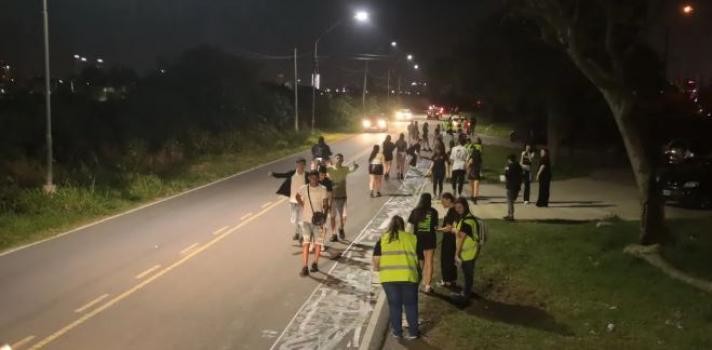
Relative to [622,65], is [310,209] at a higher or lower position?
lower

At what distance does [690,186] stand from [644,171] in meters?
6.64

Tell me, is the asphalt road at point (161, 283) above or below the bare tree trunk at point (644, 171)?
below

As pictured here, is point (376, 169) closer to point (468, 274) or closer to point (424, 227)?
point (424, 227)

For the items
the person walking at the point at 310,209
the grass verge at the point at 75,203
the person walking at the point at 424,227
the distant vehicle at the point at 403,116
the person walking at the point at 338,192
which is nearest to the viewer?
the person walking at the point at 424,227

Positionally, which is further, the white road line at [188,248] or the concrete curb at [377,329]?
the white road line at [188,248]

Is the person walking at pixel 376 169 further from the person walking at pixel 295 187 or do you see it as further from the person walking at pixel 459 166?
the person walking at pixel 295 187

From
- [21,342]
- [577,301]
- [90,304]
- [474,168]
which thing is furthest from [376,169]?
[21,342]

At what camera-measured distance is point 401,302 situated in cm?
777

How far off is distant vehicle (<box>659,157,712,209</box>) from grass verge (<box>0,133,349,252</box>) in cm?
1432

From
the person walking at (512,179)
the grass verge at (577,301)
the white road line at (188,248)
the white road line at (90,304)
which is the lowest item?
the white road line at (90,304)

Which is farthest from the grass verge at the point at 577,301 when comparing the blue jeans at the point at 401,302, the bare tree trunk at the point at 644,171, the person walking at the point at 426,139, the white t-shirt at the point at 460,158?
the person walking at the point at 426,139

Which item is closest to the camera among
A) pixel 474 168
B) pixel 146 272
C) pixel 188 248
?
Result: pixel 146 272

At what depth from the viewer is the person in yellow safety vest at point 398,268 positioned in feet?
24.9

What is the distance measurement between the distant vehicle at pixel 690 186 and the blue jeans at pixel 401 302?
1174cm
